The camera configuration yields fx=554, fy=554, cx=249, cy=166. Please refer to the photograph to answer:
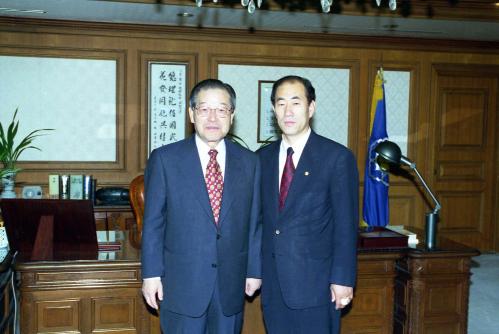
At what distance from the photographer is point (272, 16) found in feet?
16.7

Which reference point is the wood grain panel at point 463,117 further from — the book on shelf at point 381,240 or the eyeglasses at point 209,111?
the eyeglasses at point 209,111

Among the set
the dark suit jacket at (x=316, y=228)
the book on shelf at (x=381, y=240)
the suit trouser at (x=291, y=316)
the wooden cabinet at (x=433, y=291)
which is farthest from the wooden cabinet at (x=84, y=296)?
the wooden cabinet at (x=433, y=291)

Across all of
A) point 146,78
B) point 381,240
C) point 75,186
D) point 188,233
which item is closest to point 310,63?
point 146,78

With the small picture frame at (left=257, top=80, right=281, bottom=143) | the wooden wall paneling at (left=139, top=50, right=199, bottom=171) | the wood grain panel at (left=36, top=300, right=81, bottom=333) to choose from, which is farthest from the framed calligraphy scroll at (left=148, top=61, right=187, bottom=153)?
the wood grain panel at (left=36, top=300, right=81, bottom=333)

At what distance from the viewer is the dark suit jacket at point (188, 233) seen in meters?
2.15

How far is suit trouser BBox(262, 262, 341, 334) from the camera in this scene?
2328 mm

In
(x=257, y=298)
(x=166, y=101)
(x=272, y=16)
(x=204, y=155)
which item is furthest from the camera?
(x=166, y=101)

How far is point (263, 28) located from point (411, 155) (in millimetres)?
2210

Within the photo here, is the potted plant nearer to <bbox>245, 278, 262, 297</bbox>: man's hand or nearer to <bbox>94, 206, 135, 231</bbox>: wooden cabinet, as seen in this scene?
<bbox>94, 206, 135, 231</bbox>: wooden cabinet

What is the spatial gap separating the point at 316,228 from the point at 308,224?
39mm

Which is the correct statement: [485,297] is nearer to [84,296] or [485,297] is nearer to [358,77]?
[358,77]

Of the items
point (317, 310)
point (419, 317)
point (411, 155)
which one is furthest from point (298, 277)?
point (411, 155)

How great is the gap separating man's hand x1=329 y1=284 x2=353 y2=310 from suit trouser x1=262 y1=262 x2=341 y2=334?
0.04 meters

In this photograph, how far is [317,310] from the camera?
233cm
